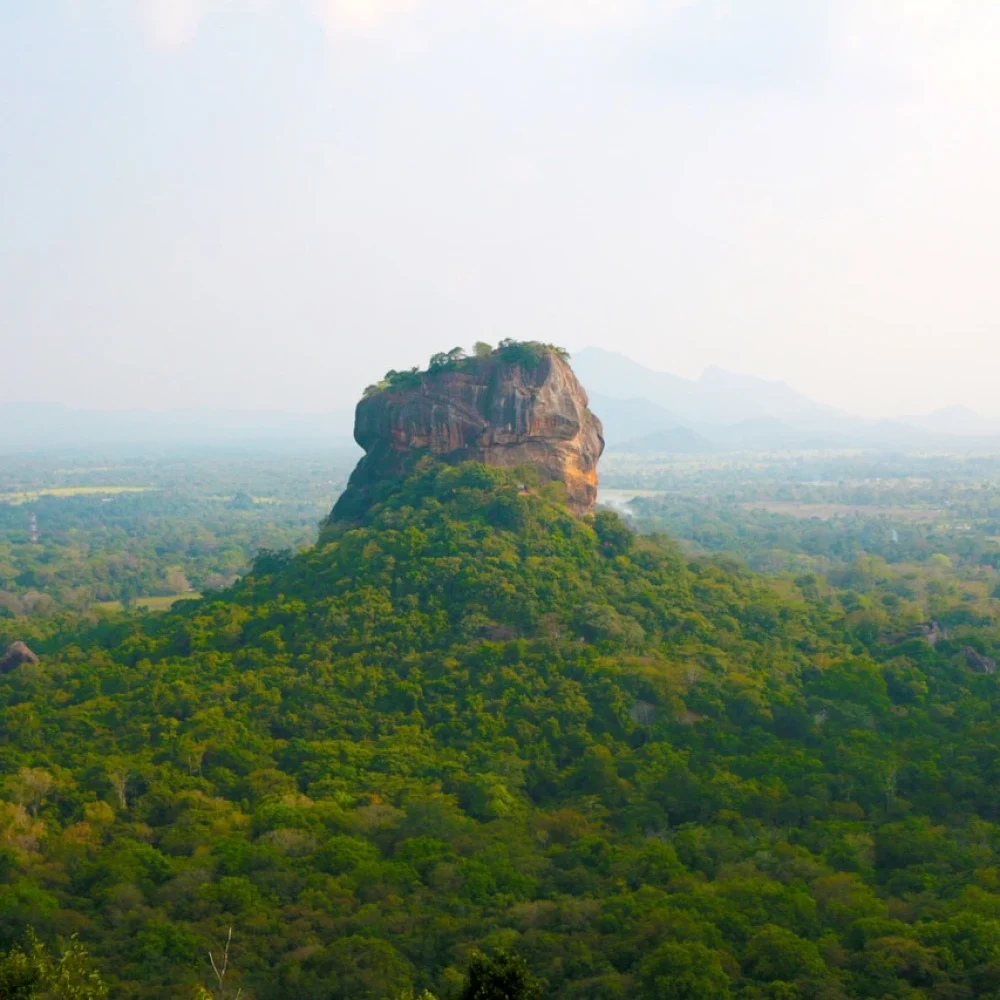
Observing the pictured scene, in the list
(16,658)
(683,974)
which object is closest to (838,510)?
(16,658)

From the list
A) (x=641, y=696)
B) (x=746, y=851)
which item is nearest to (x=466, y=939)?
(x=746, y=851)

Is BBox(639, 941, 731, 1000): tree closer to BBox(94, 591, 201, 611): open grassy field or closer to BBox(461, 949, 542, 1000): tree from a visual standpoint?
BBox(461, 949, 542, 1000): tree

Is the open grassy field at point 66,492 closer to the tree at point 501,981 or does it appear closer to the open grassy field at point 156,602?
the open grassy field at point 156,602

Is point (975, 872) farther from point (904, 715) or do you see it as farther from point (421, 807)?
point (421, 807)

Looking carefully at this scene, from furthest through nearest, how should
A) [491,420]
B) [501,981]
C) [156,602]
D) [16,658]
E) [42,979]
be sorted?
[156,602] → [491,420] → [16,658] → [42,979] → [501,981]

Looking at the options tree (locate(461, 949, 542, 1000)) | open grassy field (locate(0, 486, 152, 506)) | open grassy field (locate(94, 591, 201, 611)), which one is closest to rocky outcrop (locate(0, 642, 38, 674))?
tree (locate(461, 949, 542, 1000))

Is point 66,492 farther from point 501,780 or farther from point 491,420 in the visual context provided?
point 501,780
